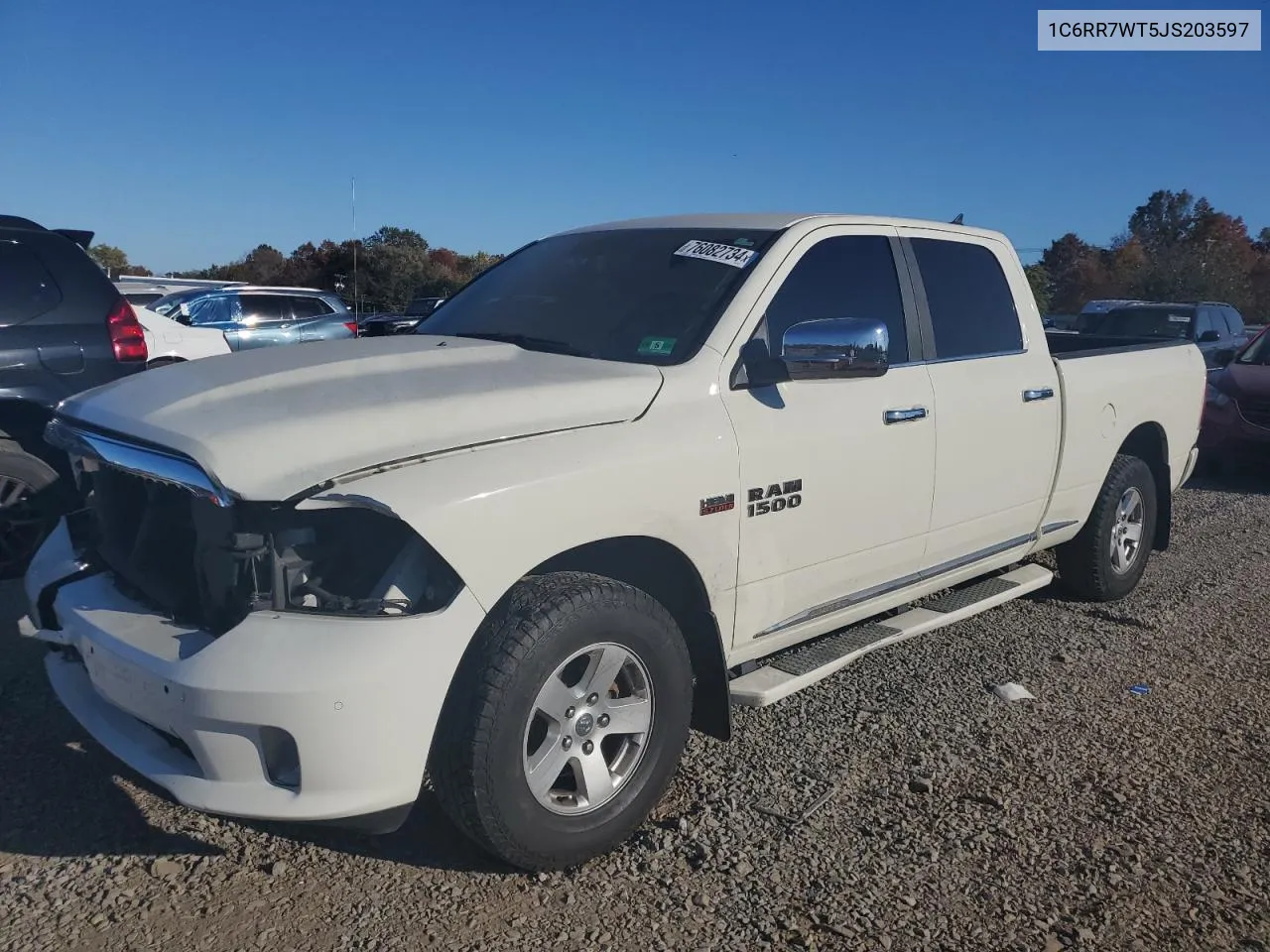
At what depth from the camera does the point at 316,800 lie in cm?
247

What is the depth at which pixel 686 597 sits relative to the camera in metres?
3.27

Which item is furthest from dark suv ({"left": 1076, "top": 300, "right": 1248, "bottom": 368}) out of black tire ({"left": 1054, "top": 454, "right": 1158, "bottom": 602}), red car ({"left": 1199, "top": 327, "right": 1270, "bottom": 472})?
black tire ({"left": 1054, "top": 454, "right": 1158, "bottom": 602})

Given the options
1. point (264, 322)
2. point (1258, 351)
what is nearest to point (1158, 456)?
point (1258, 351)

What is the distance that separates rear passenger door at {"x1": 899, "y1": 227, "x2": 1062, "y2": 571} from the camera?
13.8 feet

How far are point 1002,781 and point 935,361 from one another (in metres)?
1.64

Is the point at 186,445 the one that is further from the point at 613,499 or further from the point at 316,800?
the point at 613,499

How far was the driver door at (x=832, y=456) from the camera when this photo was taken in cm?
337

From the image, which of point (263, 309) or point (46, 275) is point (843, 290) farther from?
point (263, 309)

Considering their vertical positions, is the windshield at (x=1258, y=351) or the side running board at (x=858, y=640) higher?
the windshield at (x=1258, y=351)

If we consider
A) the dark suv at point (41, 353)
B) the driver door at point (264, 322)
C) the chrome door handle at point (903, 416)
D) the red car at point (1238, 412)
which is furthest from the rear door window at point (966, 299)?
the driver door at point (264, 322)

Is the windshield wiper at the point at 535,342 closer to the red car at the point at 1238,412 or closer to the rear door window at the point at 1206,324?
the red car at the point at 1238,412

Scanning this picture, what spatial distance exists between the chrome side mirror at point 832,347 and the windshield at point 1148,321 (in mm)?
12142

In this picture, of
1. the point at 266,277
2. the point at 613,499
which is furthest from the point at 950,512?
the point at 266,277

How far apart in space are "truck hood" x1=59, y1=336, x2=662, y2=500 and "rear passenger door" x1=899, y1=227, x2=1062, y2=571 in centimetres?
154
